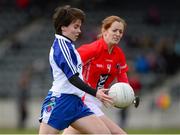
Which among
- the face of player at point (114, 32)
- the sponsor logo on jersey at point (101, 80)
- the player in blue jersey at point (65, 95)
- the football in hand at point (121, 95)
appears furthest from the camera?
the sponsor logo on jersey at point (101, 80)

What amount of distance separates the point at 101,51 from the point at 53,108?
150 cm

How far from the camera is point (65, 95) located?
9320 mm

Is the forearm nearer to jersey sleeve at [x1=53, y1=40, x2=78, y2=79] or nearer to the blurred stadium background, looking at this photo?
jersey sleeve at [x1=53, y1=40, x2=78, y2=79]

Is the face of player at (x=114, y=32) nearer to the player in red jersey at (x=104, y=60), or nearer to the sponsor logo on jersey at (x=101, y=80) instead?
the player in red jersey at (x=104, y=60)

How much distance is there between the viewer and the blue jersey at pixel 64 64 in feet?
29.9

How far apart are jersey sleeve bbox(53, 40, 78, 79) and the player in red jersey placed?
129 cm

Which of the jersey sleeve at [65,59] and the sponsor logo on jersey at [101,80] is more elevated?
the jersey sleeve at [65,59]

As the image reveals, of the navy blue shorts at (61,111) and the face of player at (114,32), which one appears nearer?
A: the navy blue shorts at (61,111)

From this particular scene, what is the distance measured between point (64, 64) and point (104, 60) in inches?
58.0

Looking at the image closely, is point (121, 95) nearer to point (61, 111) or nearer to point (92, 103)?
point (61, 111)

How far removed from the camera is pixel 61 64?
29.9 feet

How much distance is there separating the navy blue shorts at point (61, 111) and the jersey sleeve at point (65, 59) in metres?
0.35

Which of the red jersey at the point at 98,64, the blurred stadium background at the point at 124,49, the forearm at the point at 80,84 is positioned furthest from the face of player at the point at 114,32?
the blurred stadium background at the point at 124,49

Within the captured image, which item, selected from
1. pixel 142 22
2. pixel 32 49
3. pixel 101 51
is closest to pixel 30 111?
pixel 32 49
